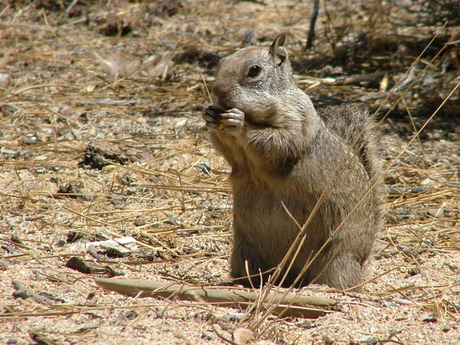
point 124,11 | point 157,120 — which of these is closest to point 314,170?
point 157,120

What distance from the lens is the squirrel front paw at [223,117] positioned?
3.50 m

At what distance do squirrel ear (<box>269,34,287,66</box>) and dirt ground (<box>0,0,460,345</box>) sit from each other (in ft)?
2.47

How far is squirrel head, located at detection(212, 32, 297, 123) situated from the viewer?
360 cm

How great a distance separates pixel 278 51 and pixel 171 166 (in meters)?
2.03

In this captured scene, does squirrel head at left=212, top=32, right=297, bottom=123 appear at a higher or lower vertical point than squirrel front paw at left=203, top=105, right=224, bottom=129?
higher

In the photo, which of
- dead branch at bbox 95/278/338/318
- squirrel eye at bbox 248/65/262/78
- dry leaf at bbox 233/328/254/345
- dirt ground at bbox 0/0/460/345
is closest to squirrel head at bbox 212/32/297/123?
squirrel eye at bbox 248/65/262/78

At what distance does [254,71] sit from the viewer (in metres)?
3.70

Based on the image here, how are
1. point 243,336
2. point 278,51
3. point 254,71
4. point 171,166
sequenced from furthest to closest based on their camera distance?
1. point 171,166
2. point 278,51
3. point 254,71
4. point 243,336

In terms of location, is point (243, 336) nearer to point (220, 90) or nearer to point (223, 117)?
point (223, 117)

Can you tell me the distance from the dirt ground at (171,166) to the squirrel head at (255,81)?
2.17 ft

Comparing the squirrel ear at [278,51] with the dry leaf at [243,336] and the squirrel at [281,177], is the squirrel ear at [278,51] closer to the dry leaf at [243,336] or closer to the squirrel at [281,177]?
the squirrel at [281,177]

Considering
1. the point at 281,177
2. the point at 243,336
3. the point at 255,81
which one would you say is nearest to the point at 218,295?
the point at 243,336

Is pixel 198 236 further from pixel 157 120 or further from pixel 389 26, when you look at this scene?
pixel 389 26

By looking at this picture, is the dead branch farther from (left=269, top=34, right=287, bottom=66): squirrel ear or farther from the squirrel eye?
(left=269, top=34, right=287, bottom=66): squirrel ear
